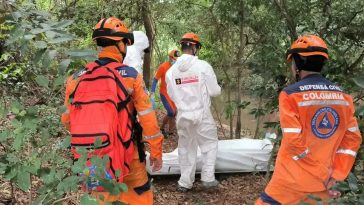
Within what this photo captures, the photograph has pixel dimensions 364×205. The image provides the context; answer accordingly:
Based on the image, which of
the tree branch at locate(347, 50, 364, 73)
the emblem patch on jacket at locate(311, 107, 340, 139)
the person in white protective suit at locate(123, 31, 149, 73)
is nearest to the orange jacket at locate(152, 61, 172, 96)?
the person in white protective suit at locate(123, 31, 149, 73)

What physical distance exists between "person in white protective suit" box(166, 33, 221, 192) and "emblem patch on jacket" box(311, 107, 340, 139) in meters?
2.70

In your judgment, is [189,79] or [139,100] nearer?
[139,100]

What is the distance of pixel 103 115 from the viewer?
2844 millimetres

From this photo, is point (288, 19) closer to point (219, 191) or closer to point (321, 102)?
point (321, 102)

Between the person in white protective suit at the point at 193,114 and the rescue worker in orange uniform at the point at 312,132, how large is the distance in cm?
259

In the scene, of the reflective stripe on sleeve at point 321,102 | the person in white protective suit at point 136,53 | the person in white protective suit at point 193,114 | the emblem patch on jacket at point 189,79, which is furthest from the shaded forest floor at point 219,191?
the reflective stripe on sleeve at point 321,102

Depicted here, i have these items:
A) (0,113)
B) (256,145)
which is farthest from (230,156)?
(0,113)

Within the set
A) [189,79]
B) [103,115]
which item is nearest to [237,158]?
[189,79]

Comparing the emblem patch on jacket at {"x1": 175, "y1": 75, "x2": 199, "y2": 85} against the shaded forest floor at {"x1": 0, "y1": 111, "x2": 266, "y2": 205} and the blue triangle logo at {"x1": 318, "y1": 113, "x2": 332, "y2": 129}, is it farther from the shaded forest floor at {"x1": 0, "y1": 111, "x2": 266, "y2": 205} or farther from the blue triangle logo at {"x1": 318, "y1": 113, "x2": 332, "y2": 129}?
the blue triangle logo at {"x1": 318, "y1": 113, "x2": 332, "y2": 129}

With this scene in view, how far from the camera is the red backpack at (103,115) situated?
2.82m

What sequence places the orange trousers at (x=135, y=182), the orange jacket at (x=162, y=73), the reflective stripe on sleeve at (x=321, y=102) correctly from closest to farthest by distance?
the reflective stripe on sleeve at (x=321, y=102) < the orange trousers at (x=135, y=182) < the orange jacket at (x=162, y=73)

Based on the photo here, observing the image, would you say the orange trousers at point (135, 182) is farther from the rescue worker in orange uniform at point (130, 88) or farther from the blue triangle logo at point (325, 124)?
the blue triangle logo at point (325, 124)

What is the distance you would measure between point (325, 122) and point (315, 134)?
0.10 m

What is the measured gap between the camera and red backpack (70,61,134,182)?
9.27 ft
